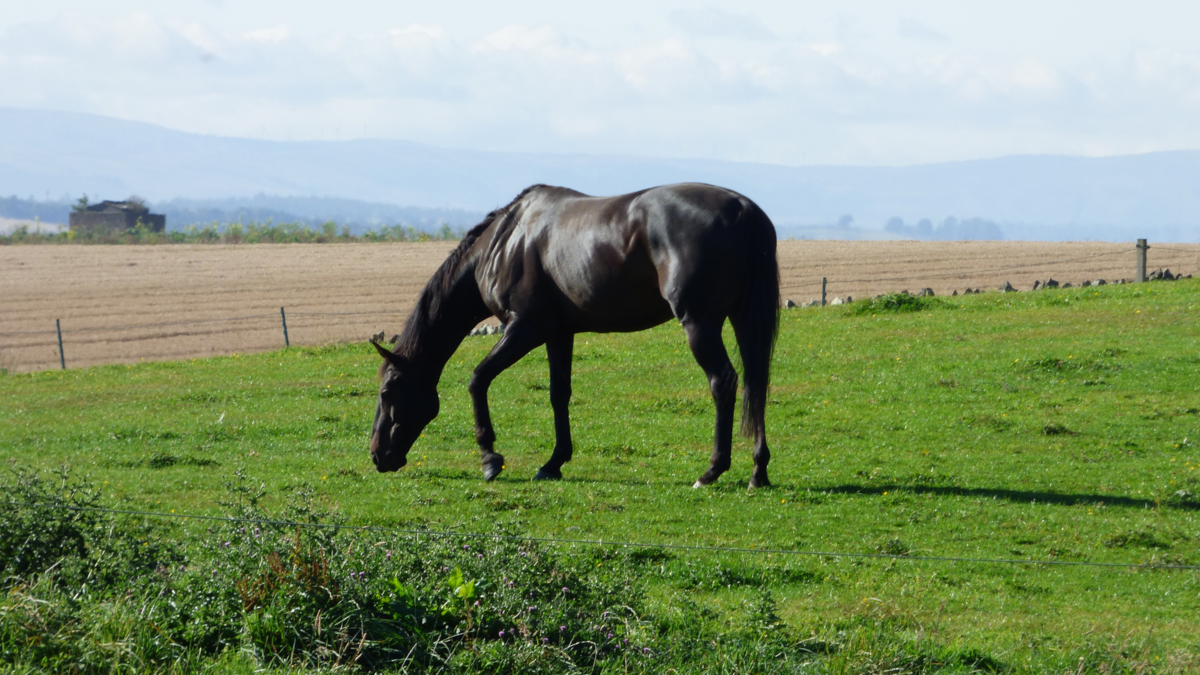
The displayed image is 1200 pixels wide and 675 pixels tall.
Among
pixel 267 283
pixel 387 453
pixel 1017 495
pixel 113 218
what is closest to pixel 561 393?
pixel 387 453

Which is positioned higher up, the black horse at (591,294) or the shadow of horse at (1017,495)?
the black horse at (591,294)

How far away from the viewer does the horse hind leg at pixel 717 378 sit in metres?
8.98

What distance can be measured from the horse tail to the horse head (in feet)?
10.4

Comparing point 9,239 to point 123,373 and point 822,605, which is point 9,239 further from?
point 822,605

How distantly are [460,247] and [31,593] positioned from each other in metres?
5.46

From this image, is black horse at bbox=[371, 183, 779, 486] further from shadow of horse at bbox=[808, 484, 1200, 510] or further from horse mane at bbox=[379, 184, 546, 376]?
shadow of horse at bbox=[808, 484, 1200, 510]

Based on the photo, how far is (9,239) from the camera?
60469 millimetres

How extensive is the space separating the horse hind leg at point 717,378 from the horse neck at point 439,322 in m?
2.45

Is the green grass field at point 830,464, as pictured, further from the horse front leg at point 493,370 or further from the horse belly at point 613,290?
the horse belly at point 613,290

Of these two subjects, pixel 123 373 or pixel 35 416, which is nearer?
pixel 35 416

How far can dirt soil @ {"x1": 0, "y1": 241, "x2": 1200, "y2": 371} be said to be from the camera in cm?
2667

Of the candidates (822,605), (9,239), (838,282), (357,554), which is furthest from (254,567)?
(9,239)

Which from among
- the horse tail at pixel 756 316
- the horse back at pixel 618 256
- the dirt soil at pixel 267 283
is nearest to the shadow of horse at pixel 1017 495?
the horse tail at pixel 756 316

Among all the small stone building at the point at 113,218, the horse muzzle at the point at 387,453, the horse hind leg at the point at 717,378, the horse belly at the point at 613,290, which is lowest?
the horse muzzle at the point at 387,453
